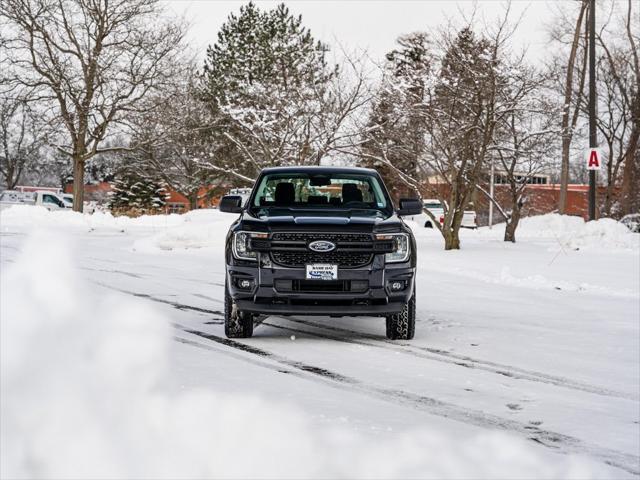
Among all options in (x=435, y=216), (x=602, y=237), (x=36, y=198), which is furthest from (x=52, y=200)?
(x=602, y=237)

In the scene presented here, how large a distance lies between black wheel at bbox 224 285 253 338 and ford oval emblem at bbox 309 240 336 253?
1009 millimetres

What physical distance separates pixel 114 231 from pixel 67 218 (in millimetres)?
3048

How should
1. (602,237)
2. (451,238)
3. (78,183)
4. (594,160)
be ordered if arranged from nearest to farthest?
(451,238)
(594,160)
(602,237)
(78,183)

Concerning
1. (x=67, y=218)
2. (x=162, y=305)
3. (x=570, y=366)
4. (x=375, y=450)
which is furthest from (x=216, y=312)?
(x=67, y=218)

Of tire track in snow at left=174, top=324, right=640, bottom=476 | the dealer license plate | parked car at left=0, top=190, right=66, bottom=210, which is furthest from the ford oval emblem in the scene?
parked car at left=0, top=190, right=66, bottom=210

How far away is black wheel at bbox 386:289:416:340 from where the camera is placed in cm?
830

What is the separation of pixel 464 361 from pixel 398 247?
123cm

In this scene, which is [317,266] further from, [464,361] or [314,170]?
[314,170]

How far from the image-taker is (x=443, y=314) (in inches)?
414

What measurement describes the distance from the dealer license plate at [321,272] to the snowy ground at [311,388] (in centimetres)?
Answer: 65

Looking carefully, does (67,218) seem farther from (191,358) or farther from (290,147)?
(191,358)

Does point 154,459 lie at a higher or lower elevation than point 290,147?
lower

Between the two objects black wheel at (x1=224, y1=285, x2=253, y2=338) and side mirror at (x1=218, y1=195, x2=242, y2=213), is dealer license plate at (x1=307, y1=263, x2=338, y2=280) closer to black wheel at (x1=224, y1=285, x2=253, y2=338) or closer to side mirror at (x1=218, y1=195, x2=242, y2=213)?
black wheel at (x1=224, y1=285, x2=253, y2=338)

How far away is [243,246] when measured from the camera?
791 centimetres
